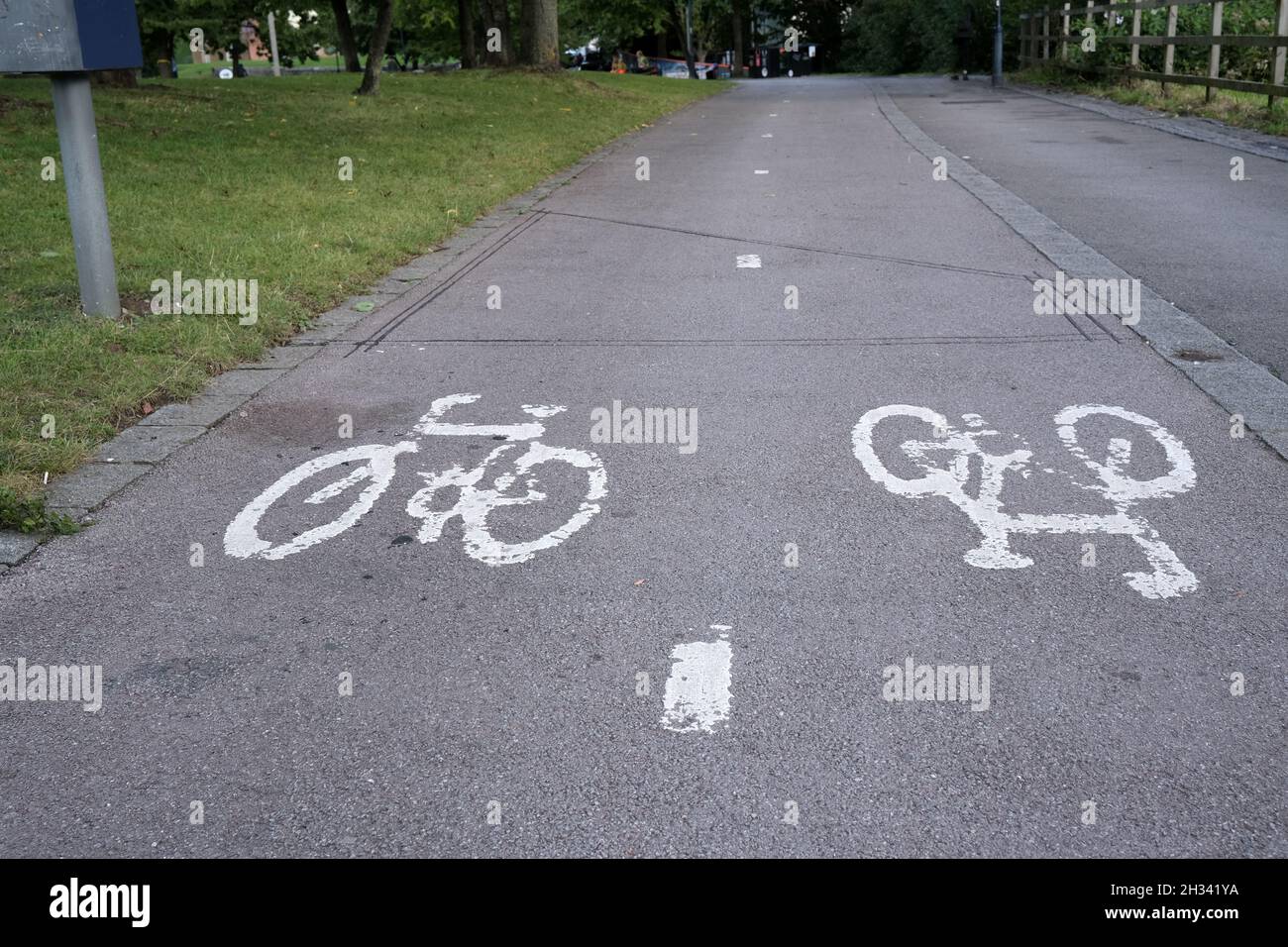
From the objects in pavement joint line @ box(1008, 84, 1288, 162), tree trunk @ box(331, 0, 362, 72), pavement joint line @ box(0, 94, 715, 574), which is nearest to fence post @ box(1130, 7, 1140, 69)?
pavement joint line @ box(1008, 84, 1288, 162)

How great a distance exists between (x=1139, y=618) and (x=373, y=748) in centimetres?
238

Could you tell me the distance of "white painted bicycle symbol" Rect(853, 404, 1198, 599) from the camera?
4418 mm

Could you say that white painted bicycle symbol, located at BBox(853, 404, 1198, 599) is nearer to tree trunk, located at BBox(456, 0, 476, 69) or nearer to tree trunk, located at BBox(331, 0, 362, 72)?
tree trunk, located at BBox(331, 0, 362, 72)

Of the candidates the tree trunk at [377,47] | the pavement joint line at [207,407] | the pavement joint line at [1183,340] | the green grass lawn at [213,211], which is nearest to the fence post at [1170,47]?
Result: the green grass lawn at [213,211]

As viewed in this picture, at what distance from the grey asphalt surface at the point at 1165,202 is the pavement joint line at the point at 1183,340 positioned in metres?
0.12

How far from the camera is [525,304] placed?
8.62 meters

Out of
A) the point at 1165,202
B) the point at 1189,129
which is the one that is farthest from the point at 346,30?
the point at 1165,202

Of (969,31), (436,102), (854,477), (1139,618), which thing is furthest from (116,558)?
(969,31)

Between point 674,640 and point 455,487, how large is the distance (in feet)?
5.53

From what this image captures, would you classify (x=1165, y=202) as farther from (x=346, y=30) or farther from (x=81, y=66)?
(x=346, y=30)
